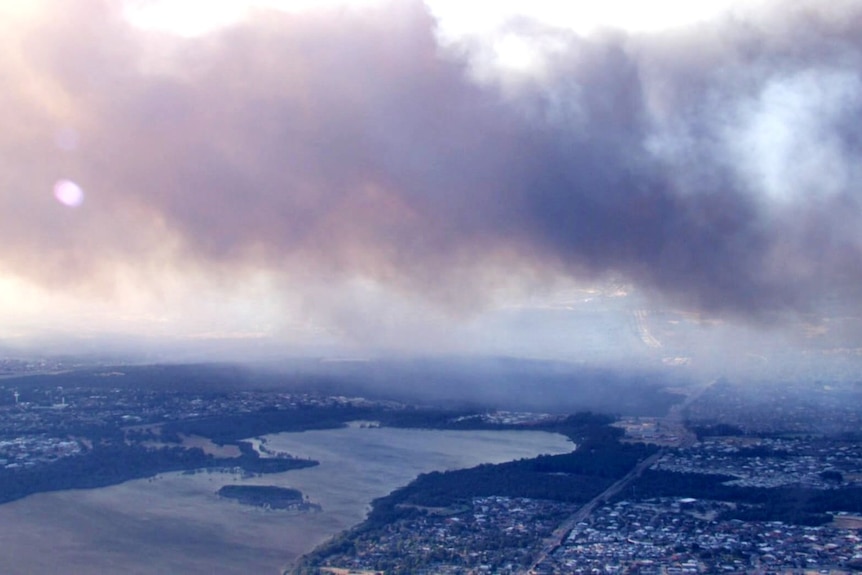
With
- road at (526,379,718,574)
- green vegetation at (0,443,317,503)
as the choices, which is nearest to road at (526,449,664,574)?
road at (526,379,718,574)

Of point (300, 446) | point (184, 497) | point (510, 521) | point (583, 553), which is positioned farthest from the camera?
point (300, 446)

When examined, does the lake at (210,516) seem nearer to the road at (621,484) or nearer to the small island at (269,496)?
the small island at (269,496)

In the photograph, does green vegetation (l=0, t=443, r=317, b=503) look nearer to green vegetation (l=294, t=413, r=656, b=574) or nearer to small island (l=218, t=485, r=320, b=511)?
small island (l=218, t=485, r=320, b=511)

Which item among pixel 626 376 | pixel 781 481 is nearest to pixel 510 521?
pixel 781 481

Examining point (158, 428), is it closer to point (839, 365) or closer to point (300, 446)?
point (300, 446)

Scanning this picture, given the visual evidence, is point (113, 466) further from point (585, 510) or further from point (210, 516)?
point (585, 510)

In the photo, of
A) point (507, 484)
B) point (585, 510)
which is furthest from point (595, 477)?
point (585, 510)
